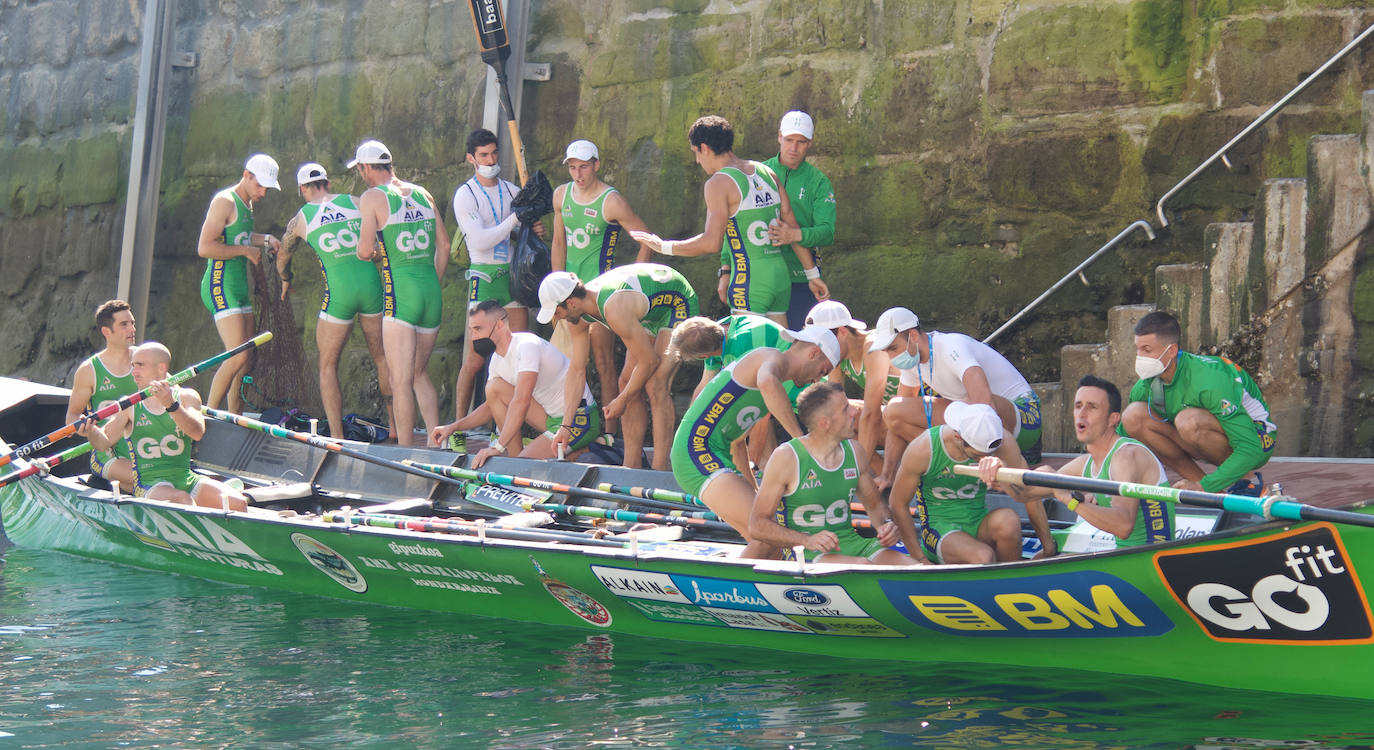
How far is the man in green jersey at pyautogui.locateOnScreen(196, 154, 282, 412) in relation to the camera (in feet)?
32.8

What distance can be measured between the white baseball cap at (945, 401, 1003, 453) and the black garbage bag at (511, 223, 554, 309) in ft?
12.8

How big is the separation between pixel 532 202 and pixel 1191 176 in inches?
153

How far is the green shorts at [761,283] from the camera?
332 inches

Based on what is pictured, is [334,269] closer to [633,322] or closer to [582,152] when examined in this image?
[582,152]

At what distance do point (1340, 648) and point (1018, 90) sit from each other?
481 centimetres

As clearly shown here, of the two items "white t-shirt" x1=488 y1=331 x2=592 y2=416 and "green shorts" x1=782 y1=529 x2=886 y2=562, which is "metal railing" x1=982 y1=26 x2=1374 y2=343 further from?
"white t-shirt" x1=488 y1=331 x2=592 y2=416

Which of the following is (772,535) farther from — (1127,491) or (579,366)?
(579,366)

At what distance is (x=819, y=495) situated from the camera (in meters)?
6.14

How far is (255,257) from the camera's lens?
399 inches

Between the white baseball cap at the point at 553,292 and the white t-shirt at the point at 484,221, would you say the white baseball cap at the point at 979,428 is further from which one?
the white t-shirt at the point at 484,221

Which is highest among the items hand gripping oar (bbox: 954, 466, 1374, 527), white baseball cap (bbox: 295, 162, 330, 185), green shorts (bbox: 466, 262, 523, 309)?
white baseball cap (bbox: 295, 162, 330, 185)

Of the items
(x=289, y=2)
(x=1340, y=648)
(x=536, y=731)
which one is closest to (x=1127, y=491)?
(x=1340, y=648)

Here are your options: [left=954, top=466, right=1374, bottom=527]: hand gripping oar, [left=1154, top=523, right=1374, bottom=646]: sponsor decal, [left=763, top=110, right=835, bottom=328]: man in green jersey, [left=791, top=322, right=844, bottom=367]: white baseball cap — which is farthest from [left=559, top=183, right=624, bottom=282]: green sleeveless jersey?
[left=1154, top=523, right=1374, bottom=646]: sponsor decal

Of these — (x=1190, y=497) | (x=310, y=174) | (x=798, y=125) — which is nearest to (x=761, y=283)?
(x=798, y=125)
